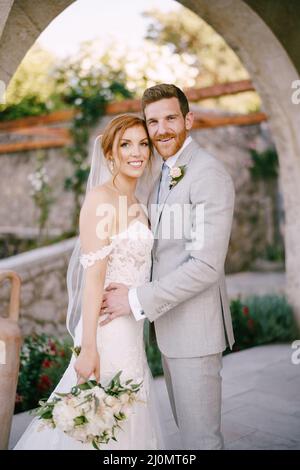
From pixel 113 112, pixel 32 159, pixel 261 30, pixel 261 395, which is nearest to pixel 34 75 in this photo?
pixel 32 159

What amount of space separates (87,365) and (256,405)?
1871 mm

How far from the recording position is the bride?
2.05 meters

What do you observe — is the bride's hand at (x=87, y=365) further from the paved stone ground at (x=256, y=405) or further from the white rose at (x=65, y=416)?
the paved stone ground at (x=256, y=405)

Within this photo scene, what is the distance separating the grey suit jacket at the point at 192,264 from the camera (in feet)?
6.56

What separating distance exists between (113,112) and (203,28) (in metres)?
9.90

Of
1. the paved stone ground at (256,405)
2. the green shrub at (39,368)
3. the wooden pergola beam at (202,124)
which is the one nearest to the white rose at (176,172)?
the paved stone ground at (256,405)

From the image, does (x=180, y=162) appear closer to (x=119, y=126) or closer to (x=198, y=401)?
(x=119, y=126)

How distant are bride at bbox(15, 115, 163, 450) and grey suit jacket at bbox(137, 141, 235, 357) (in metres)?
0.11

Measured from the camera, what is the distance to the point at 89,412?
5.92 ft

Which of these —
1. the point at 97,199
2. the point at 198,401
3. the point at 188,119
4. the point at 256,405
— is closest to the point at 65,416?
the point at 198,401

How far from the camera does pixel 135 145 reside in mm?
2219

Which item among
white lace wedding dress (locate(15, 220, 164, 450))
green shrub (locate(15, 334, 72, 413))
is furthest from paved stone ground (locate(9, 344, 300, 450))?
white lace wedding dress (locate(15, 220, 164, 450))

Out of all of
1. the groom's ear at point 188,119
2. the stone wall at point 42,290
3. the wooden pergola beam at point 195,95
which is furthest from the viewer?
the wooden pergola beam at point 195,95

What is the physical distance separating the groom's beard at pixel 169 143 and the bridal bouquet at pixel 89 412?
39.8 inches
